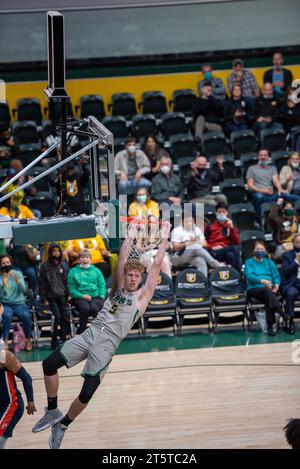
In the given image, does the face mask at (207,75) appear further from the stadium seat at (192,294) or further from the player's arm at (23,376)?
the player's arm at (23,376)

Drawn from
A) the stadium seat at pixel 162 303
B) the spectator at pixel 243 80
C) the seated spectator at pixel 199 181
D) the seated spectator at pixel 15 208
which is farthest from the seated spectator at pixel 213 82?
the stadium seat at pixel 162 303

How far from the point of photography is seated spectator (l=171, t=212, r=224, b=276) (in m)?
17.5

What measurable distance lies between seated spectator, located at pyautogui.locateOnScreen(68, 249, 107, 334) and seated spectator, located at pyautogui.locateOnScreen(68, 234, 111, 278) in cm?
64

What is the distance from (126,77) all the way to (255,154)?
4.24 meters

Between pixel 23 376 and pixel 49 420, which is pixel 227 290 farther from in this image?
pixel 49 420

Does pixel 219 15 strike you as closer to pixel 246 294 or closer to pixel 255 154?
pixel 255 154

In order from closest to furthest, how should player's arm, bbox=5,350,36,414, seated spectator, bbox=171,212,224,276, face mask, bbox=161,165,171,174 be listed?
player's arm, bbox=5,350,36,414 → seated spectator, bbox=171,212,224,276 → face mask, bbox=161,165,171,174

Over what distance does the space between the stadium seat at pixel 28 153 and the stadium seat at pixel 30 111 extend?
5.56ft

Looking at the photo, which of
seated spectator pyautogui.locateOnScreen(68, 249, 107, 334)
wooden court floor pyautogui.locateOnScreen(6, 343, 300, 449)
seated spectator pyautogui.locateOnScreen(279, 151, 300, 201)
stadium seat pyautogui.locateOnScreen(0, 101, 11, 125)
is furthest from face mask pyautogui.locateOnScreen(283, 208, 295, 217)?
stadium seat pyautogui.locateOnScreen(0, 101, 11, 125)

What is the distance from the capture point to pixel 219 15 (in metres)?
23.0

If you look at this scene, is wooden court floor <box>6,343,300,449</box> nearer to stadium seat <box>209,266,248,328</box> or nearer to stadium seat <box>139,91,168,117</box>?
stadium seat <box>209,266,248,328</box>

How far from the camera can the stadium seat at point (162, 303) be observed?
1684cm

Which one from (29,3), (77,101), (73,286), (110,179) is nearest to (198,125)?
(77,101)

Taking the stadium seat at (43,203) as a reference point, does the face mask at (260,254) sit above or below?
below
